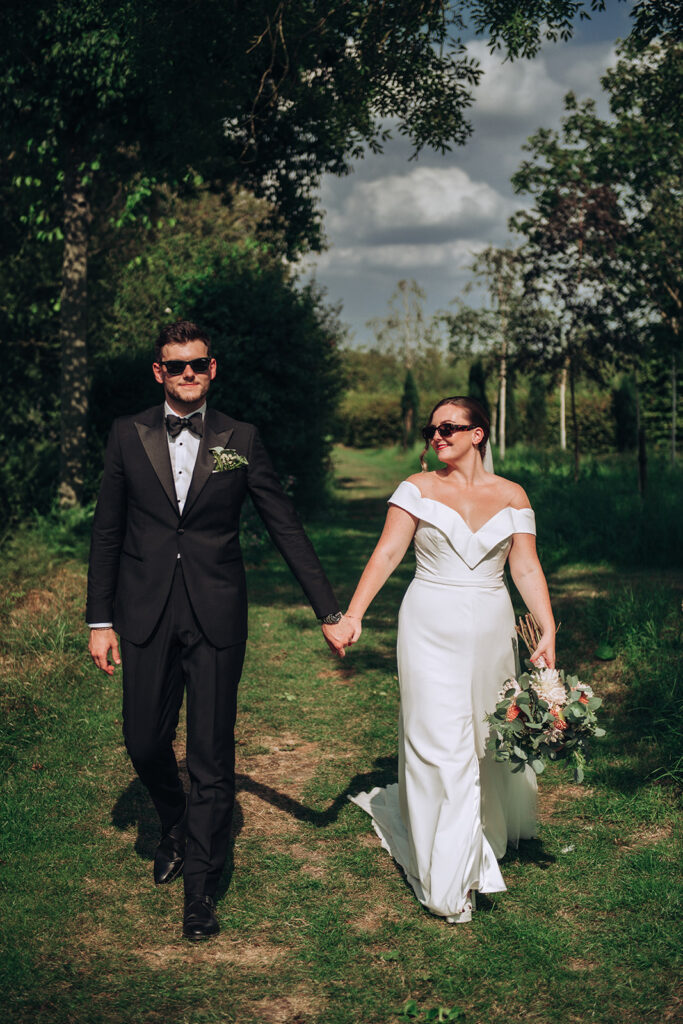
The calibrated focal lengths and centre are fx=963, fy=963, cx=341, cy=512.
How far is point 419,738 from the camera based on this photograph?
14.3 ft

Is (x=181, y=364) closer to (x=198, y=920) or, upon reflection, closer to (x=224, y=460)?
(x=224, y=460)

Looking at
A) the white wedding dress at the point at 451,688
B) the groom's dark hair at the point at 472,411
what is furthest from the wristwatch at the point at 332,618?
the groom's dark hair at the point at 472,411

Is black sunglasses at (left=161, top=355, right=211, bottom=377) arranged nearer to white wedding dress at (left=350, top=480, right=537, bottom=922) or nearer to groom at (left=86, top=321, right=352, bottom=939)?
groom at (left=86, top=321, right=352, bottom=939)

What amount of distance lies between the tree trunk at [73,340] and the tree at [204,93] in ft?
0.07

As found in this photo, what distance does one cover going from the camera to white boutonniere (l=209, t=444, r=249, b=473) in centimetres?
416

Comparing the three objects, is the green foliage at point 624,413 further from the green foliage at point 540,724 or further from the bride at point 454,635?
the green foliage at point 540,724

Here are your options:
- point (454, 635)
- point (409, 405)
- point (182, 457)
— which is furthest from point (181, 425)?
point (409, 405)

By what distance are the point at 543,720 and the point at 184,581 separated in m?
1.64

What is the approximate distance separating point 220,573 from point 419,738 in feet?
3.83

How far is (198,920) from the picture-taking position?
4082mm

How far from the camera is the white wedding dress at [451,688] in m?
4.21

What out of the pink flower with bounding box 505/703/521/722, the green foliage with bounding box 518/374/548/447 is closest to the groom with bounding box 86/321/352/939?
the pink flower with bounding box 505/703/521/722

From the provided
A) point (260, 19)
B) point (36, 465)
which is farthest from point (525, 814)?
point (36, 465)

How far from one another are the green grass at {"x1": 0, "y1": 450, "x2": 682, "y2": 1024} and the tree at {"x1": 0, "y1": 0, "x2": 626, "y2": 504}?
543 cm
